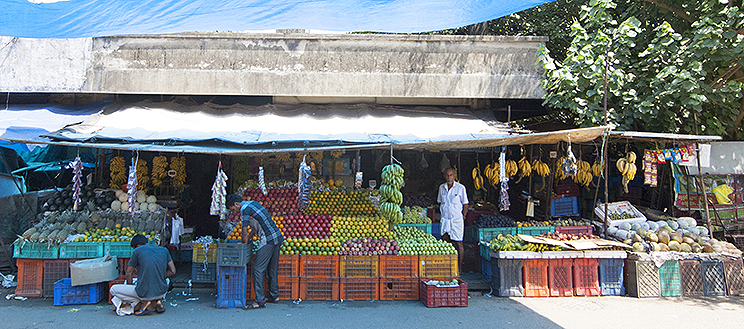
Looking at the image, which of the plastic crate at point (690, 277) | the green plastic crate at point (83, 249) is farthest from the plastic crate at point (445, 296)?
the green plastic crate at point (83, 249)

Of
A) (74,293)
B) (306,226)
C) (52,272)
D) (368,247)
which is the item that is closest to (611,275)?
(368,247)

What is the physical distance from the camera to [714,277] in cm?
720

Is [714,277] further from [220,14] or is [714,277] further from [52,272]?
[52,272]

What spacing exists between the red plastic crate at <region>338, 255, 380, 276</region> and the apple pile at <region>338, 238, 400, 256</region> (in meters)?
0.07

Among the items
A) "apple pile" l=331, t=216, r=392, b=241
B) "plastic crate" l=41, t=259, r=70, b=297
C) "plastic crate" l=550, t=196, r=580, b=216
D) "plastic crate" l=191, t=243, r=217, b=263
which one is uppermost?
"plastic crate" l=550, t=196, r=580, b=216

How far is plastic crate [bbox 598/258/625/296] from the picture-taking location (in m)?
7.19

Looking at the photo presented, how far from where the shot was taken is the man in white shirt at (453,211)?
8172 mm

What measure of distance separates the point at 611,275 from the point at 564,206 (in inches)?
120

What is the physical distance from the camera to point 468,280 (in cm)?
786

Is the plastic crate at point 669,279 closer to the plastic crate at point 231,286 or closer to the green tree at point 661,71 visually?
the green tree at point 661,71

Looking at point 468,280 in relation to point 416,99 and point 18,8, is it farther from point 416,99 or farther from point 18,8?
point 18,8

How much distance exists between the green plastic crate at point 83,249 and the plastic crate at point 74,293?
399 millimetres

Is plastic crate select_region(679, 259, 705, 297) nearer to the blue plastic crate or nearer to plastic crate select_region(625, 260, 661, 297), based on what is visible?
plastic crate select_region(625, 260, 661, 297)

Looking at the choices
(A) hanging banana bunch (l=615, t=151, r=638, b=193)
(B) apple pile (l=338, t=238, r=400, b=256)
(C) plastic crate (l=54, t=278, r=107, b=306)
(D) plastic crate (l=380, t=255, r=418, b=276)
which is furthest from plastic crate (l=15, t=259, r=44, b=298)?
(A) hanging banana bunch (l=615, t=151, r=638, b=193)
